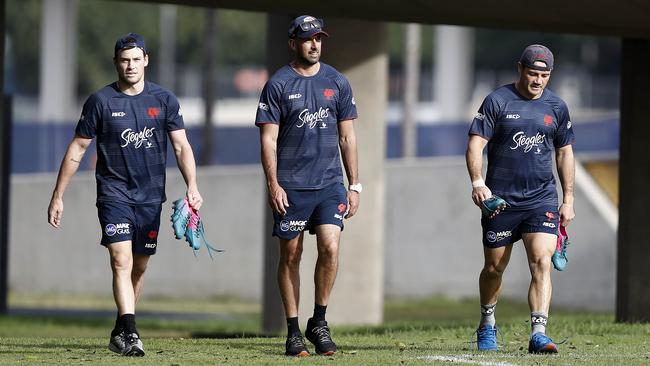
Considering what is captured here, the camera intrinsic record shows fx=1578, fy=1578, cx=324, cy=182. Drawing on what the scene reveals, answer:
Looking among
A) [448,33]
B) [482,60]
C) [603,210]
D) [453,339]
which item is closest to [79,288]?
[603,210]

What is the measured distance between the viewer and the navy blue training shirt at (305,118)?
9.98 meters

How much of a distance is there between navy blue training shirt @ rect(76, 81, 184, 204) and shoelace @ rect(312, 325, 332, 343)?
4.50ft

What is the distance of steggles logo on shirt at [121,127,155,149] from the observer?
1011 cm

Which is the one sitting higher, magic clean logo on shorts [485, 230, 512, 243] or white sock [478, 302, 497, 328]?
magic clean logo on shorts [485, 230, 512, 243]

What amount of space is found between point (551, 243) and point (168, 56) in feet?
215

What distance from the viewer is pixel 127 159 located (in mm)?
10133

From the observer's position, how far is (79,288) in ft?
96.3

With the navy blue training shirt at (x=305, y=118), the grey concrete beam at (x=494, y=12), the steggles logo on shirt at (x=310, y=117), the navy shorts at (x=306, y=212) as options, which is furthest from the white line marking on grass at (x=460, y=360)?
the grey concrete beam at (x=494, y=12)

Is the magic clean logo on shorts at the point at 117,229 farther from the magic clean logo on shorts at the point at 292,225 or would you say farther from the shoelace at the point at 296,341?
the shoelace at the point at 296,341

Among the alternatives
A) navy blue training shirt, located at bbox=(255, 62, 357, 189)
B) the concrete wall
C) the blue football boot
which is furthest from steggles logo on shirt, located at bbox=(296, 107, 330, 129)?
the concrete wall

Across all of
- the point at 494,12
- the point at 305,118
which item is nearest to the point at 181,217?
the point at 305,118

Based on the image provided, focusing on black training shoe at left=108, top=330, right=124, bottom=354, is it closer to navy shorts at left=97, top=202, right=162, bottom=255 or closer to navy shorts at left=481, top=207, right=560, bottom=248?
navy shorts at left=97, top=202, right=162, bottom=255

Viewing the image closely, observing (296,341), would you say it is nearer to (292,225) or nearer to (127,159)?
(292,225)

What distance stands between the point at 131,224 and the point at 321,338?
1428 mm
